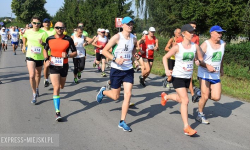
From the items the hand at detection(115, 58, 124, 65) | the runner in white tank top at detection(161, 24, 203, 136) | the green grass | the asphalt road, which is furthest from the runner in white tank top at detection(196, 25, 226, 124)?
the green grass

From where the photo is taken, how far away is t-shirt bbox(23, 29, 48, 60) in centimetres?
723

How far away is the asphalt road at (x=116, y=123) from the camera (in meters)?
4.63

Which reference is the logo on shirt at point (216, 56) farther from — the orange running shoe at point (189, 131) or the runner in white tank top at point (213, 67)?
the orange running shoe at point (189, 131)

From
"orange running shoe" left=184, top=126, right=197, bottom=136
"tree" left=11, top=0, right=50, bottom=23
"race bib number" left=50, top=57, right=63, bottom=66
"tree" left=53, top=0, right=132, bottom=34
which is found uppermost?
"tree" left=11, top=0, right=50, bottom=23

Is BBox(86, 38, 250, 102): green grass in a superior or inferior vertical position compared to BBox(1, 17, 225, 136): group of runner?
inferior

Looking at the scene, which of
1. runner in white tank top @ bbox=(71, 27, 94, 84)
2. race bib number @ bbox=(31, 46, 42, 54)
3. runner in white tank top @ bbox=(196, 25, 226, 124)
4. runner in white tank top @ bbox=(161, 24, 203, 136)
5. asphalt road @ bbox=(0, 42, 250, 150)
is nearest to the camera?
asphalt road @ bbox=(0, 42, 250, 150)

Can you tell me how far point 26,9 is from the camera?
77438 mm

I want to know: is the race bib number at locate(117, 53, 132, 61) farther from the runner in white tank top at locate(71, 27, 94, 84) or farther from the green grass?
the runner in white tank top at locate(71, 27, 94, 84)

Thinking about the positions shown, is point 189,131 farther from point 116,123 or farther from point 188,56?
point 116,123

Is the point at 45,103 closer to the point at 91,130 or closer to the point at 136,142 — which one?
the point at 91,130

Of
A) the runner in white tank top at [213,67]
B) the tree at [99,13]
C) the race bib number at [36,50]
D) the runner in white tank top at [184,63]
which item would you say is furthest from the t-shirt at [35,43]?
the tree at [99,13]

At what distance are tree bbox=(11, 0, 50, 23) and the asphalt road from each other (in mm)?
74051

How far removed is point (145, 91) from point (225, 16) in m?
20.2

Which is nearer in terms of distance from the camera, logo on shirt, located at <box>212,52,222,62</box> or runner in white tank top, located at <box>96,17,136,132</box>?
runner in white tank top, located at <box>96,17,136,132</box>
